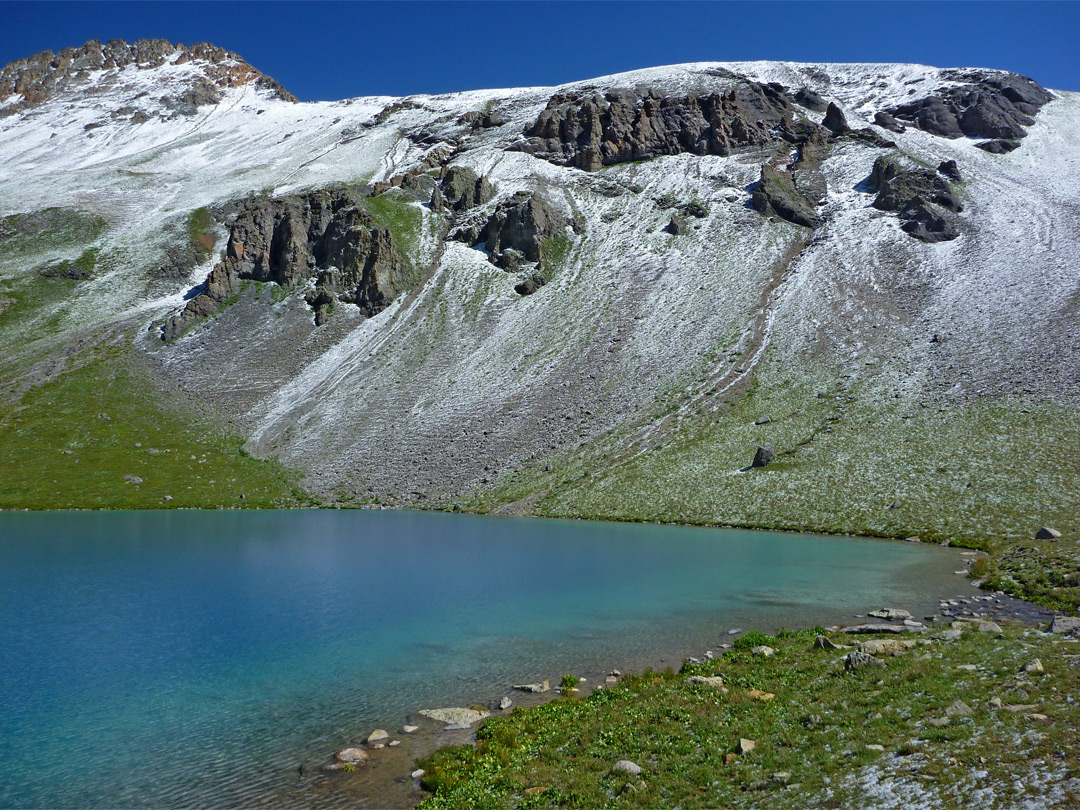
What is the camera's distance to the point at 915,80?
151250 millimetres

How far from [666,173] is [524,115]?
5275cm

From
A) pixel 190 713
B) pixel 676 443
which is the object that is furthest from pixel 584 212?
pixel 190 713

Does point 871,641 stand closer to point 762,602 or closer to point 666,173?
point 762,602

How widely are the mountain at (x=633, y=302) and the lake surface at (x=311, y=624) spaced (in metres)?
15.6

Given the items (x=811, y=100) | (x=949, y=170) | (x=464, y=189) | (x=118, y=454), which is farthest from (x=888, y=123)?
(x=118, y=454)

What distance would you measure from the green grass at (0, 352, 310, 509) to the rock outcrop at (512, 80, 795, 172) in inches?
3756

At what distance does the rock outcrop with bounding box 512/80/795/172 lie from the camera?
424 feet

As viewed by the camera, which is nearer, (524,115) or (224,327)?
(224,327)

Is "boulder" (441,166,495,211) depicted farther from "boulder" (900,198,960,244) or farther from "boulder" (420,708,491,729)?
"boulder" (420,708,491,729)

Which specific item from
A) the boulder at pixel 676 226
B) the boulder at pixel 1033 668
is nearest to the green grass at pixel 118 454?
the boulder at pixel 1033 668

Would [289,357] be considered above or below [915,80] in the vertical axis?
below

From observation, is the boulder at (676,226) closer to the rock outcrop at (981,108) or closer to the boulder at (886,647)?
the rock outcrop at (981,108)

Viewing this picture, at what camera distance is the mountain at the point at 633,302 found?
54.6m

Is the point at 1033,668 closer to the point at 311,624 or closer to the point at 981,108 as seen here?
the point at 311,624
